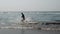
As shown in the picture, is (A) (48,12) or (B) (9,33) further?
(A) (48,12)

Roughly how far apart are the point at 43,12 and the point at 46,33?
968 centimetres

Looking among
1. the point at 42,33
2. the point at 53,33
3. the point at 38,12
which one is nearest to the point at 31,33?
the point at 42,33

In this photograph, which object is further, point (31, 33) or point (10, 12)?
point (10, 12)

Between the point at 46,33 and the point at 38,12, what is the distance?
9582 millimetres

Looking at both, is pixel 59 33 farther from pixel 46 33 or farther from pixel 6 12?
pixel 6 12

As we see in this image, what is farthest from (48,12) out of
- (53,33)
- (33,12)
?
(53,33)

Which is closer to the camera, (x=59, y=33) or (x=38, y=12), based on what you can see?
(x=59, y=33)

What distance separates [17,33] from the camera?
577cm

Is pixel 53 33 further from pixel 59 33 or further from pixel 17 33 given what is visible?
pixel 17 33

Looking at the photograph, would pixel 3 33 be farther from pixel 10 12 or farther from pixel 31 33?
pixel 10 12

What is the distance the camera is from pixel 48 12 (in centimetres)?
1524

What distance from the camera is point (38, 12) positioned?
1515cm

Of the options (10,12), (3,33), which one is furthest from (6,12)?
(3,33)

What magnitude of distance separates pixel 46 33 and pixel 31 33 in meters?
0.70
